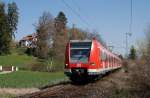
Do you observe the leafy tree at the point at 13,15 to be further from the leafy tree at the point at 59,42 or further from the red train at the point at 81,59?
the red train at the point at 81,59

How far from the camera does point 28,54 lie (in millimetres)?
127812

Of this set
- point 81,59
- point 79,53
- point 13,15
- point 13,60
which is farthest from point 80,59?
point 13,15

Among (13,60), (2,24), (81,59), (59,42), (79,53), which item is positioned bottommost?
(13,60)

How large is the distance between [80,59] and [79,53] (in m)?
0.41

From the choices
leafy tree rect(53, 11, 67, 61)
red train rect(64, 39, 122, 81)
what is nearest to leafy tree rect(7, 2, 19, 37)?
leafy tree rect(53, 11, 67, 61)

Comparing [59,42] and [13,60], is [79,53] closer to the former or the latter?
[59,42]

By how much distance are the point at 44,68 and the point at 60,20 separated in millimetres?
63595

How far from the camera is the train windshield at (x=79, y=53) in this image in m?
28.0

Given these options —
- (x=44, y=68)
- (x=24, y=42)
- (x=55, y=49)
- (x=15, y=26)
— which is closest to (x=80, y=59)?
(x=44, y=68)

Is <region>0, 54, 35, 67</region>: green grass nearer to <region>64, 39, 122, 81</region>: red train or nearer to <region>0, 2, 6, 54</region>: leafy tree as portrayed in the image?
<region>0, 2, 6, 54</region>: leafy tree

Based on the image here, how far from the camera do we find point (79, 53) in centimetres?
2811

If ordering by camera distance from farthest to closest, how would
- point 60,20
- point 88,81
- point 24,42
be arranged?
point 24,42
point 60,20
point 88,81

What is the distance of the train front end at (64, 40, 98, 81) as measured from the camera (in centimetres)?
2783

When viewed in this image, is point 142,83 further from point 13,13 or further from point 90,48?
point 13,13
